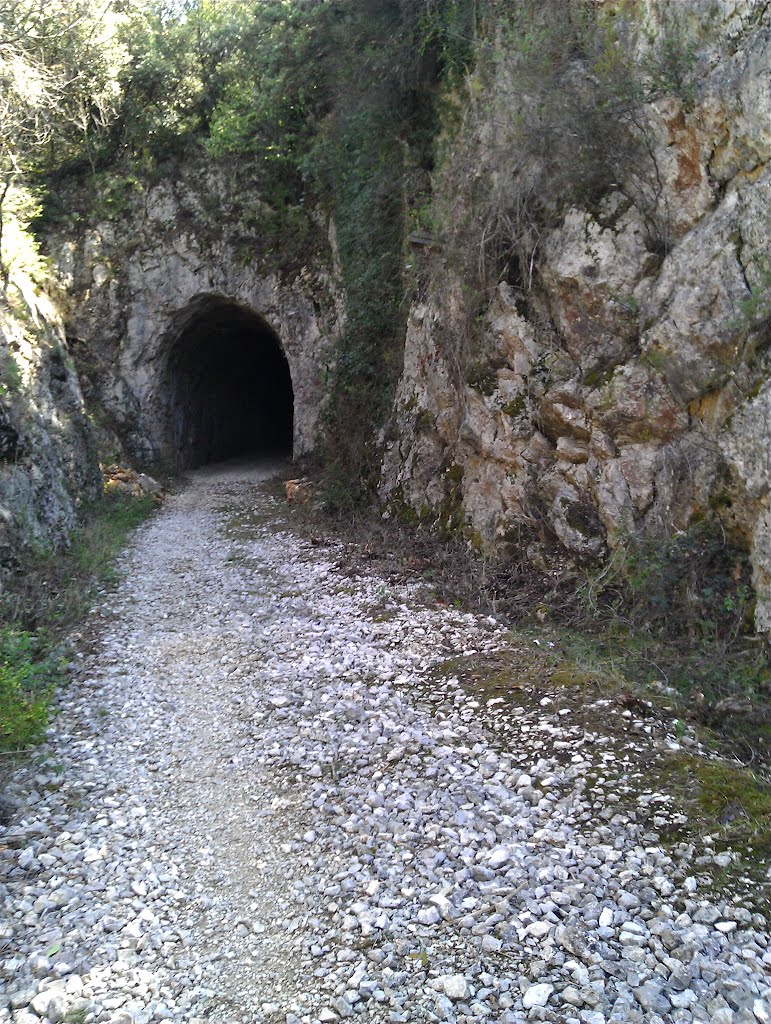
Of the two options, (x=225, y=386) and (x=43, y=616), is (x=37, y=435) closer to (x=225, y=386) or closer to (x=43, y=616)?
(x=43, y=616)

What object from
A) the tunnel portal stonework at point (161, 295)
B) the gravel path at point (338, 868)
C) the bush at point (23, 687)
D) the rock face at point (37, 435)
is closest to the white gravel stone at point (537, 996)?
the gravel path at point (338, 868)

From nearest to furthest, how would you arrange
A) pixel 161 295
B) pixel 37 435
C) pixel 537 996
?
pixel 537 996, pixel 37 435, pixel 161 295

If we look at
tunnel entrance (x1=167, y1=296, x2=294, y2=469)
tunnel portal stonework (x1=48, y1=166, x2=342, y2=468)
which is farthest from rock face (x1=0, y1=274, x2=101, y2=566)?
tunnel entrance (x1=167, y1=296, x2=294, y2=469)

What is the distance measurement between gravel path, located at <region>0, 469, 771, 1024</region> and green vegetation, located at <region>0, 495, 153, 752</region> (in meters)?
0.36

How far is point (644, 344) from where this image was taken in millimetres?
7809

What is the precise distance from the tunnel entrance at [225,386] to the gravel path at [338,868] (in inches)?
560

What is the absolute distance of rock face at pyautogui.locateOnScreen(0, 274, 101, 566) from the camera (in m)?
10.5

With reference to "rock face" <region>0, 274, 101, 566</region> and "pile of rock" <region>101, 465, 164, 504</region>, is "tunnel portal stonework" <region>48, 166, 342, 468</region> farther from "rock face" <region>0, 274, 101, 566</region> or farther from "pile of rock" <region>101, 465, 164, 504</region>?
"rock face" <region>0, 274, 101, 566</region>

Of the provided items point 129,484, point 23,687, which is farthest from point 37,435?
point 23,687

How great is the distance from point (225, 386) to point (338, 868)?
22.2m

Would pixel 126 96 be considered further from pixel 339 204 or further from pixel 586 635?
pixel 586 635

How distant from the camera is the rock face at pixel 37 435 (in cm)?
1048

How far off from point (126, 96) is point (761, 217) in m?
18.0

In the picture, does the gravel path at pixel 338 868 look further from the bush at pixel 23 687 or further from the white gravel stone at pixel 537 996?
the bush at pixel 23 687
